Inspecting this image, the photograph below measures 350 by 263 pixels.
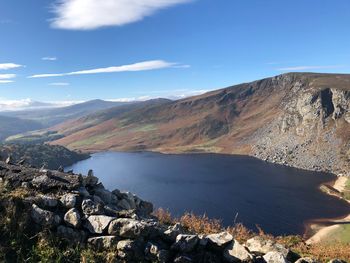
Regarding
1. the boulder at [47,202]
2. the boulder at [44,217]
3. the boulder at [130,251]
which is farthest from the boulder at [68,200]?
the boulder at [130,251]

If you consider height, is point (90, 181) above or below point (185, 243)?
above

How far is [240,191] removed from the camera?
5246 inches

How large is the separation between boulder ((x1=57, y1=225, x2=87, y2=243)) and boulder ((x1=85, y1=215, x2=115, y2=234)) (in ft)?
1.11

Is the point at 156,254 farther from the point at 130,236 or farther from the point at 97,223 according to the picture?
the point at 97,223

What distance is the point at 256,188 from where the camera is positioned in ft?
451

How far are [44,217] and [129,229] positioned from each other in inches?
135

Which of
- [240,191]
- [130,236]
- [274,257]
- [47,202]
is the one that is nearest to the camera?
[274,257]

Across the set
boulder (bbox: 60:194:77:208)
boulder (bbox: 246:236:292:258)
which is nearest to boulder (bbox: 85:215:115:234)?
boulder (bbox: 60:194:77:208)

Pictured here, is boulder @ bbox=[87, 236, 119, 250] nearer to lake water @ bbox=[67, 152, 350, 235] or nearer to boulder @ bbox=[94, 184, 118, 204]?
boulder @ bbox=[94, 184, 118, 204]

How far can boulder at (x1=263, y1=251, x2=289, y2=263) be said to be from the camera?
13.2 m

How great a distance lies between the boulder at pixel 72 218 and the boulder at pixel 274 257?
7037 mm

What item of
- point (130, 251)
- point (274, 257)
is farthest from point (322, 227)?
point (130, 251)

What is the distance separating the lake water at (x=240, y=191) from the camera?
4043 inches

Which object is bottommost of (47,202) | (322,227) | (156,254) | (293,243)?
(322,227)
